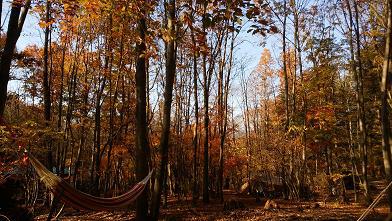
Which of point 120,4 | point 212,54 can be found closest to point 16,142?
point 120,4

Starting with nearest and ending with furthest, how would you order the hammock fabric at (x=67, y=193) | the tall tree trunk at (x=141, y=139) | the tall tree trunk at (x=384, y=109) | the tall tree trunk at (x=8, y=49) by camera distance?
the hammock fabric at (x=67, y=193) → the tall tree trunk at (x=8, y=49) → the tall tree trunk at (x=141, y=139) → the tall tree trunk at (x=384, y=109)

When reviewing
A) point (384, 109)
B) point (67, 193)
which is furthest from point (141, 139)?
point (384, 109)

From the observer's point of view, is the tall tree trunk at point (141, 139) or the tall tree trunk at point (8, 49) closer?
the tall tree trunk at point (8, 49)

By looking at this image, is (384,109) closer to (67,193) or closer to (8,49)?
(67,193)

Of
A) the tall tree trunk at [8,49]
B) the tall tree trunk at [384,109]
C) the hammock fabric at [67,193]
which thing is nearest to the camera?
the hammock fabric at [67,193]

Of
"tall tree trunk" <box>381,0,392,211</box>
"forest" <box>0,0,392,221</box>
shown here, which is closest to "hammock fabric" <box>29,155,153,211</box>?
"forest" <box>0,0,392,221</box>

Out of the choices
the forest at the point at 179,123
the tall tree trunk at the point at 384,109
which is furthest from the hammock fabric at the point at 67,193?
the tall tree trunk at the point at 384,109

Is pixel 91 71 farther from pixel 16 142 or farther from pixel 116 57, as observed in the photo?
pixel 16 142

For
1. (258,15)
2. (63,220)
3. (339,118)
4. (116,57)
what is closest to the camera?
(258,15)

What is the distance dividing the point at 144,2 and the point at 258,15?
1.42 metres

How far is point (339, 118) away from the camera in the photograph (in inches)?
618

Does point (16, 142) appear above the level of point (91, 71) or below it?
below

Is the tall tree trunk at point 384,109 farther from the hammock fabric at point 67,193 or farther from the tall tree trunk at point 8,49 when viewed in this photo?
the tall tree trunk at point 8,49

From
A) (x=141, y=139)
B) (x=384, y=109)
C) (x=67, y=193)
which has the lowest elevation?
(x=67, y=193)
